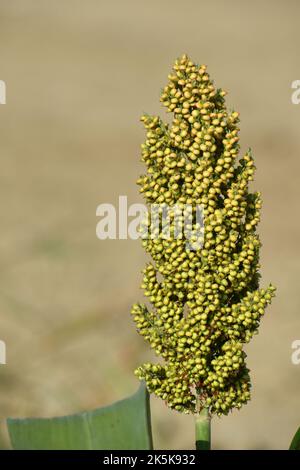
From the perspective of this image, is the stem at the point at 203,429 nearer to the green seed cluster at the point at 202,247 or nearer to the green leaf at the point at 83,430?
the green seed cluster at the point at 202,247

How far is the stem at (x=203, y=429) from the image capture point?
458 cm

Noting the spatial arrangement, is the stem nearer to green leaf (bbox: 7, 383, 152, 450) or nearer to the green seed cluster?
the green seed cluster

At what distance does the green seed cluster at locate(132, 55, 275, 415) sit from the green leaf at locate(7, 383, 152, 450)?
56 centimetres

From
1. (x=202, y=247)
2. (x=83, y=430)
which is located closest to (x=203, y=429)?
(x=83, y=430)

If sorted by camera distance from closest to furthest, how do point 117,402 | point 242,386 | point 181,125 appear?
point 117,402 < point 181,125 < point 242,386

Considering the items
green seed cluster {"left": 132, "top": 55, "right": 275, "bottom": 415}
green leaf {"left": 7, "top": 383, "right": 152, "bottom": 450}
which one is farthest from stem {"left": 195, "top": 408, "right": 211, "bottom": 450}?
green leaf {"left": 7, "top": 383, "right": 152, "bottom": 450}

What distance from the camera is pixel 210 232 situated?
4.27 meters

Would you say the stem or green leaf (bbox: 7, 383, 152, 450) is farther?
the stem

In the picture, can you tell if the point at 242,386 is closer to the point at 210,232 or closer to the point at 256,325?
the point at 256,325

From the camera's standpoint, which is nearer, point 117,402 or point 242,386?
point 117,402

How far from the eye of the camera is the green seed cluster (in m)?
4.27

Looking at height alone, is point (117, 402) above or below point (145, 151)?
below

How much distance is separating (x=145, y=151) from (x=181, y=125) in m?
0.23

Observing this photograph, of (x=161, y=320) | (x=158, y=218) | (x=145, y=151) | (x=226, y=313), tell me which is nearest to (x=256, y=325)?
(x=226, y=313)
